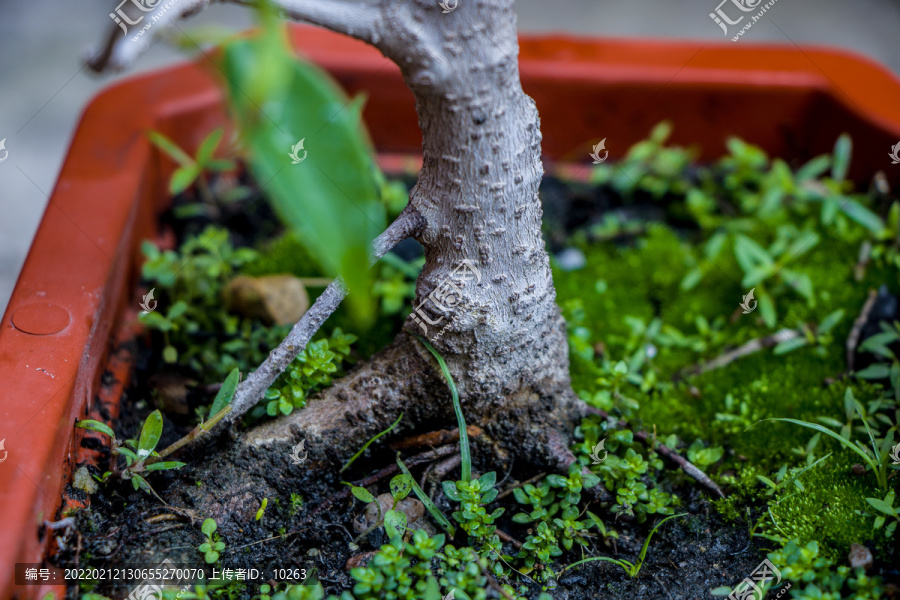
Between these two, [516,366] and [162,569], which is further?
[516,366]

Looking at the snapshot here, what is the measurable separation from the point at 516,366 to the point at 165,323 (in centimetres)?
69

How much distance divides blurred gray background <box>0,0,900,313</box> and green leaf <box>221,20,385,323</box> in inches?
85.1

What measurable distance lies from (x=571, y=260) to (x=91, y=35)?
8.17 feet

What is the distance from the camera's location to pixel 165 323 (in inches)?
51.2

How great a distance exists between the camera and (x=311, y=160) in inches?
23.3

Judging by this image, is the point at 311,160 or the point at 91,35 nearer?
the point at 311,160

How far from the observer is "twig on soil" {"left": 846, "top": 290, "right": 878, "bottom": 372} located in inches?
54.3

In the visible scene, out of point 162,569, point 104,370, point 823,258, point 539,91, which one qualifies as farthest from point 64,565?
point 823,258

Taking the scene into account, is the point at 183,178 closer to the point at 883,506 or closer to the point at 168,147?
the point at 168,147

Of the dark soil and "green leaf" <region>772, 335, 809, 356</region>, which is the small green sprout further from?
"green leaf" <region>772, 335, 809, 356</region>

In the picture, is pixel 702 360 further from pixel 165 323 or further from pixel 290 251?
pixel 165 323

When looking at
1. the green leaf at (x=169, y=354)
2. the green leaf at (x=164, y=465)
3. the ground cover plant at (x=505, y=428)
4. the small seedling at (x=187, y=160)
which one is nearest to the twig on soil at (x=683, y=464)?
the ground cover plant at (x=505, y=428)

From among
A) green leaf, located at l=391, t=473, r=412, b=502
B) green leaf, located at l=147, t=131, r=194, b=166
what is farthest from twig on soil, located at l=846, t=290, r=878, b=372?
green leaf, located at l=147, t=131, r=194, b=166

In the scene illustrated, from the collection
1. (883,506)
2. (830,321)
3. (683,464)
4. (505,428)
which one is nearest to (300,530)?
(505,428)
